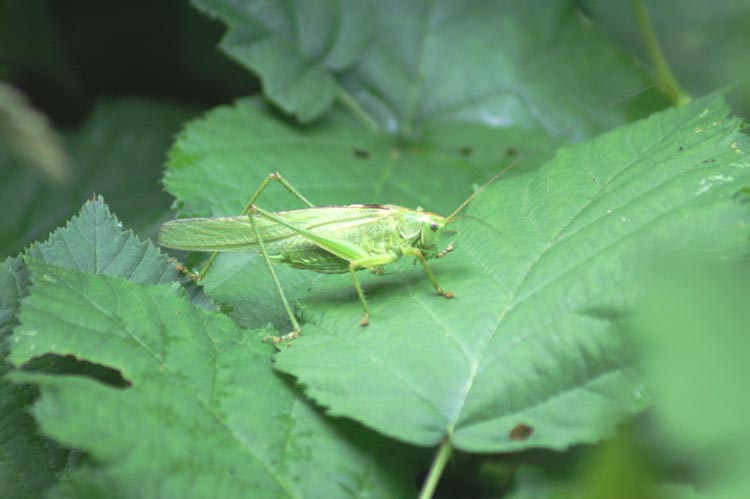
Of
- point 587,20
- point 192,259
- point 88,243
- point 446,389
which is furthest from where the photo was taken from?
point 587,20

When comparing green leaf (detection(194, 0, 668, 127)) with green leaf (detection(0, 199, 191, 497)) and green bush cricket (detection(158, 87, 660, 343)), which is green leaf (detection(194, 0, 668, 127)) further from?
green leaf (detection(0, 199, 191, 497))

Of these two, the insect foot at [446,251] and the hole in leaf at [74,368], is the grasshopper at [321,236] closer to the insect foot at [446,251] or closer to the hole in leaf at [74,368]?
the insect foot at [446,251]

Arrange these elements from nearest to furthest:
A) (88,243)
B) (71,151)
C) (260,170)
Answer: (88,243), (260,170), (71,151)

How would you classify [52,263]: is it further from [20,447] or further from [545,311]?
[545,311]

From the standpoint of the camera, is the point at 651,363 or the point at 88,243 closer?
the point at 651,363

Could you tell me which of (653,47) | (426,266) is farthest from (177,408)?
(653,47)

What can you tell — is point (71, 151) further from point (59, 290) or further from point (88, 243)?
point (59, 290)

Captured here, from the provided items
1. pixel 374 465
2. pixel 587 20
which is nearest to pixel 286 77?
pixel 587 20
